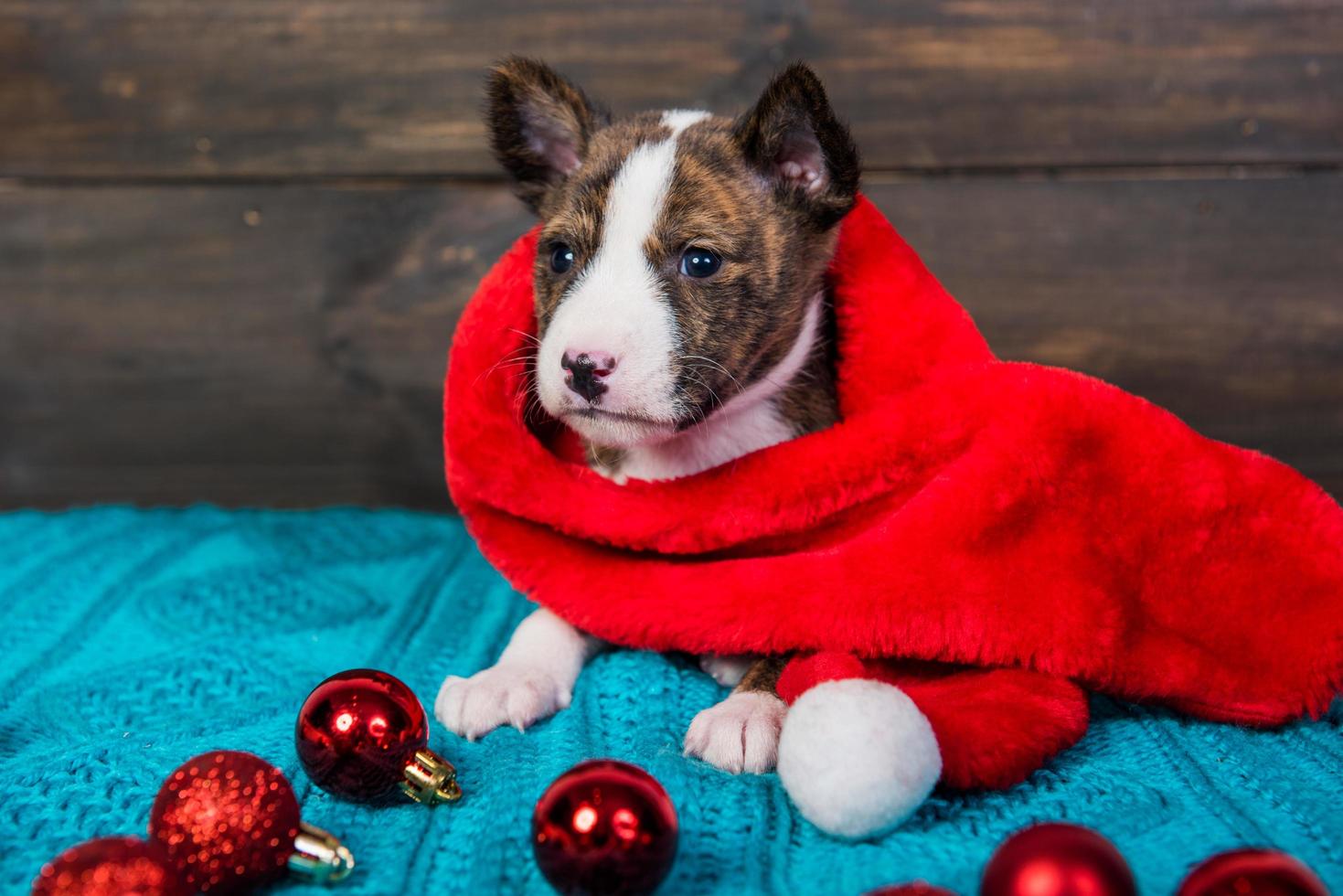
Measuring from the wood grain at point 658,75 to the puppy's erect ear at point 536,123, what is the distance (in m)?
0.79

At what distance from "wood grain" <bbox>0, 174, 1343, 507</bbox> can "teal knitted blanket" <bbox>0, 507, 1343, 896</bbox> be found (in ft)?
1.95

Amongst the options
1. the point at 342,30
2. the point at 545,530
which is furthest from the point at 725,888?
the point at 342,30

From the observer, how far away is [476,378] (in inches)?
71.1

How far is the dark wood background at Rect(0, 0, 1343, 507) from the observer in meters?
2.65

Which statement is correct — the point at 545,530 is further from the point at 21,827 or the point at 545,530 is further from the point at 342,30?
the point at 342,30

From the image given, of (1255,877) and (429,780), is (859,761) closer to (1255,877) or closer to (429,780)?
(1255,877)

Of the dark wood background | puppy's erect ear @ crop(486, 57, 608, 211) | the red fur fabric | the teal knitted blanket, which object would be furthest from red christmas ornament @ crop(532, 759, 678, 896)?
the dark wood background

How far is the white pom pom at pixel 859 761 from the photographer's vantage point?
1262 millimetres

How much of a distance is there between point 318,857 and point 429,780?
0.19 metres

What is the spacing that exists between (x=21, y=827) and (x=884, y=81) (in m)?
2.26

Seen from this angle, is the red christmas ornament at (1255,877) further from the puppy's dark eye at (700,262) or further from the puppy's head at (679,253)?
the puppy's dark eye at (700,262)

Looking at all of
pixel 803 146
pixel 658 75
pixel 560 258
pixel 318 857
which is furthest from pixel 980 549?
pixel 658 75

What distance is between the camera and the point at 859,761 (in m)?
1.27

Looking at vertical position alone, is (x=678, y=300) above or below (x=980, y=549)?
above
